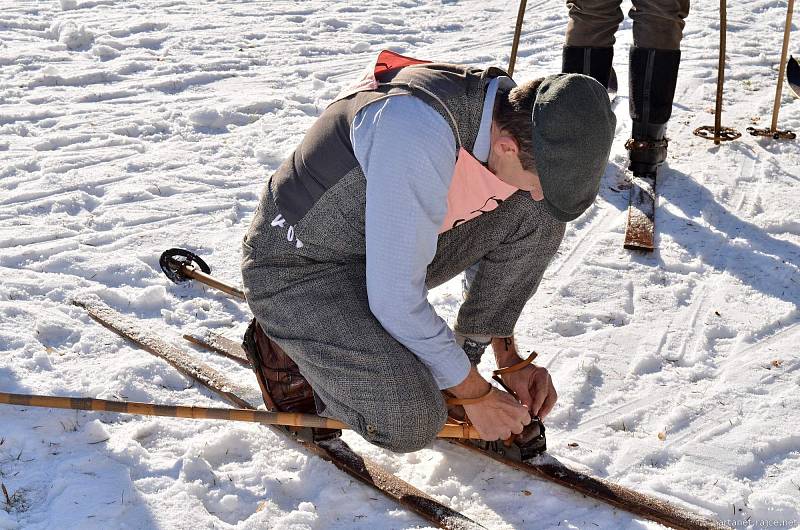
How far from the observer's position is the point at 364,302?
2334 mm

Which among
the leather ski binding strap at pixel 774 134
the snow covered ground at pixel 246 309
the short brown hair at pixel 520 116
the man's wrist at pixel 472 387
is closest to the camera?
the short brown hair at pixel 520 116

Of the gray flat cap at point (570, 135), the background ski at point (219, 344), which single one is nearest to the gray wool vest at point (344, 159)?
the gray flat cap at point (570, 135)

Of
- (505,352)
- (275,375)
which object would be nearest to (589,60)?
(505,352)

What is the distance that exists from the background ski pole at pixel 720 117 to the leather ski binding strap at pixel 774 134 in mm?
83

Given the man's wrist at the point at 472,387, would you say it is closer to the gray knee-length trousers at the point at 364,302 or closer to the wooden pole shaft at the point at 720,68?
the gray knee-length trousers at the point at 364,302

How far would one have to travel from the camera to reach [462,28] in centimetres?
649

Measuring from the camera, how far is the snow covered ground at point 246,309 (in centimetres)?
237

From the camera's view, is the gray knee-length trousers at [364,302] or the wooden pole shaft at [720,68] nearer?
the gray knee-length trousers at [364,302]

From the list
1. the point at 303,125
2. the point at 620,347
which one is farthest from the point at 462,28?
the point at 620,347

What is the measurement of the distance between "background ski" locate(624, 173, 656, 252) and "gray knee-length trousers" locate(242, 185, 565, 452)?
119 centimetres

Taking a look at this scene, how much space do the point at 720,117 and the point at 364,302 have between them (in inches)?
119

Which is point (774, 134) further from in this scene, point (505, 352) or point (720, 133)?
point (505, 352)

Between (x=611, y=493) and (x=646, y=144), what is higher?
(x=646, y=144)

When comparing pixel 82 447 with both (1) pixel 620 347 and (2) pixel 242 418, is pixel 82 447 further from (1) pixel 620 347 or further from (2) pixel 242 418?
(1) pixel 620 347
